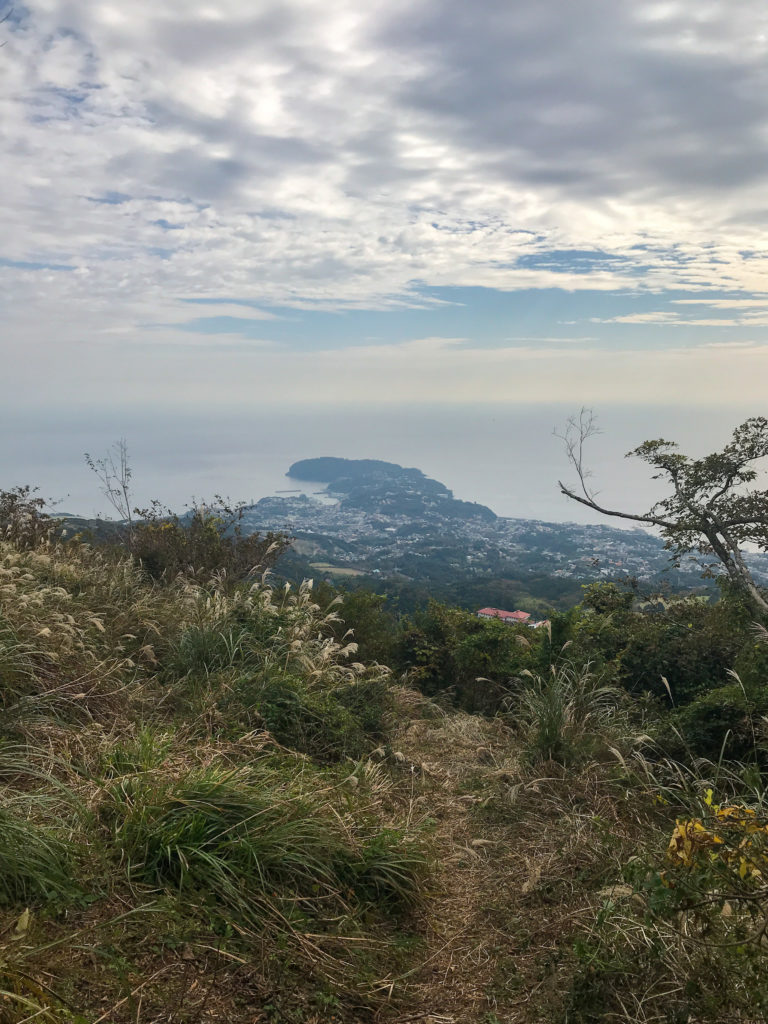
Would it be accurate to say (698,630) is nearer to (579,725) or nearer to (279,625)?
(579,725)

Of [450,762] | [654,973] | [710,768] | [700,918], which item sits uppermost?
[700,918]

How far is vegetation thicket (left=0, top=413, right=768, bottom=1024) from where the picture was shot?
8.50 feet

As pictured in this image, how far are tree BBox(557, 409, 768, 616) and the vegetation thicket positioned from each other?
4302 millimetres

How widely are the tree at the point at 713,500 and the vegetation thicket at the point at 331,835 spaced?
430cm

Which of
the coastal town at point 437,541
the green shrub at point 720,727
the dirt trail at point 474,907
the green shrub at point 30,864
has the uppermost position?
the green shrub at point 30,864

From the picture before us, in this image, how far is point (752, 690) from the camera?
18.0 feet

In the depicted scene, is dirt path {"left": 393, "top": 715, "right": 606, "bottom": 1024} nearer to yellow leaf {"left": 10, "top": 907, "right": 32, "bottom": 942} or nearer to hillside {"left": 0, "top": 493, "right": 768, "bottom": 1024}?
hillside {"left": 0, "top": 493, "right": 768, "bottom": 1024}

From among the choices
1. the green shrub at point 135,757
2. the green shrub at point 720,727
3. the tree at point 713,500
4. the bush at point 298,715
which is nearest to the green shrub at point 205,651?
the bush at point 298,715

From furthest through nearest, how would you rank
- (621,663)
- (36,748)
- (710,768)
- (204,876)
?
(621,663)
(710,768)
(36,748)
(204,876)

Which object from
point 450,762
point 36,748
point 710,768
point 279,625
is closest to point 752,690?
point 710,768

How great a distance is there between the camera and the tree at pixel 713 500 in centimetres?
1144

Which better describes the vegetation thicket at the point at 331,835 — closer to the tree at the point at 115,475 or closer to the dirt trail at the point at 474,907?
the dirt trail at the point at 474,907

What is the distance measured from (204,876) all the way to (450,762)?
3.37 m

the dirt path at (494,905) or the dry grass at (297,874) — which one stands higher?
the dry grass at (297,874)
